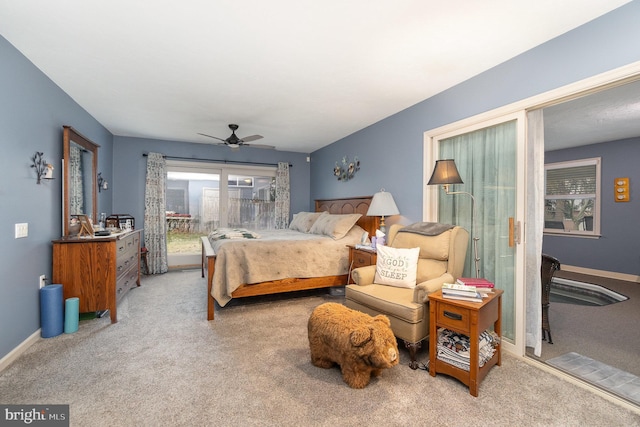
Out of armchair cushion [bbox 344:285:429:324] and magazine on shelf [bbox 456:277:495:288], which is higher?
magazine on shelf [bbox 456:277:495:288]

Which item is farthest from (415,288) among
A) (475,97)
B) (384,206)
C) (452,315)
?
(475,97)

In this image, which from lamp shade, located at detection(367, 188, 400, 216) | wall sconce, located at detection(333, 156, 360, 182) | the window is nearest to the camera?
lamp shade, located at detection(367, 188, 400, 216)

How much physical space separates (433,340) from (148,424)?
6.00 feet

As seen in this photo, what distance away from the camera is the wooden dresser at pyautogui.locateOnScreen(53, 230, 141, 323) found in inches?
113

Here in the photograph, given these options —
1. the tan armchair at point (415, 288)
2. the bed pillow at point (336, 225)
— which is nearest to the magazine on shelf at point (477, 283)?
the tan armchair at point (415, 288)

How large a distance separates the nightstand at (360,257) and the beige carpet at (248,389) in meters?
1.07

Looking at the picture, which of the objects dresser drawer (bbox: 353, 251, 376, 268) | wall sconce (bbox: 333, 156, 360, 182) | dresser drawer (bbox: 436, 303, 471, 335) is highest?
wall sconce (bbox: 333, 156, 360, 182)

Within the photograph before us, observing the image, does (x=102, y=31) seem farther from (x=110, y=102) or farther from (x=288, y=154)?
(x=288, y=154)

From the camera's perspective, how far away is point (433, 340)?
6.84 ft

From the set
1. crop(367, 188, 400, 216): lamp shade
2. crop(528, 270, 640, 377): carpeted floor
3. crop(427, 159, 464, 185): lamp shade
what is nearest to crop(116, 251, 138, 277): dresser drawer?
crop(367, 188, 400, 216): lamp shade

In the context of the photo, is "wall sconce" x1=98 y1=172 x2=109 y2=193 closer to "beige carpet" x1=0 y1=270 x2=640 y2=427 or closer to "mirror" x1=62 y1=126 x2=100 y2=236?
"mirror" x1=62 y1=126 x2=100 y2=236

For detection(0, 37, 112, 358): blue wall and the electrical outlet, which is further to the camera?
the electrical outlet

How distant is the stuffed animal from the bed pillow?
6.39ft

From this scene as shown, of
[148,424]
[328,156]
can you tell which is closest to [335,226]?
[328,156]
